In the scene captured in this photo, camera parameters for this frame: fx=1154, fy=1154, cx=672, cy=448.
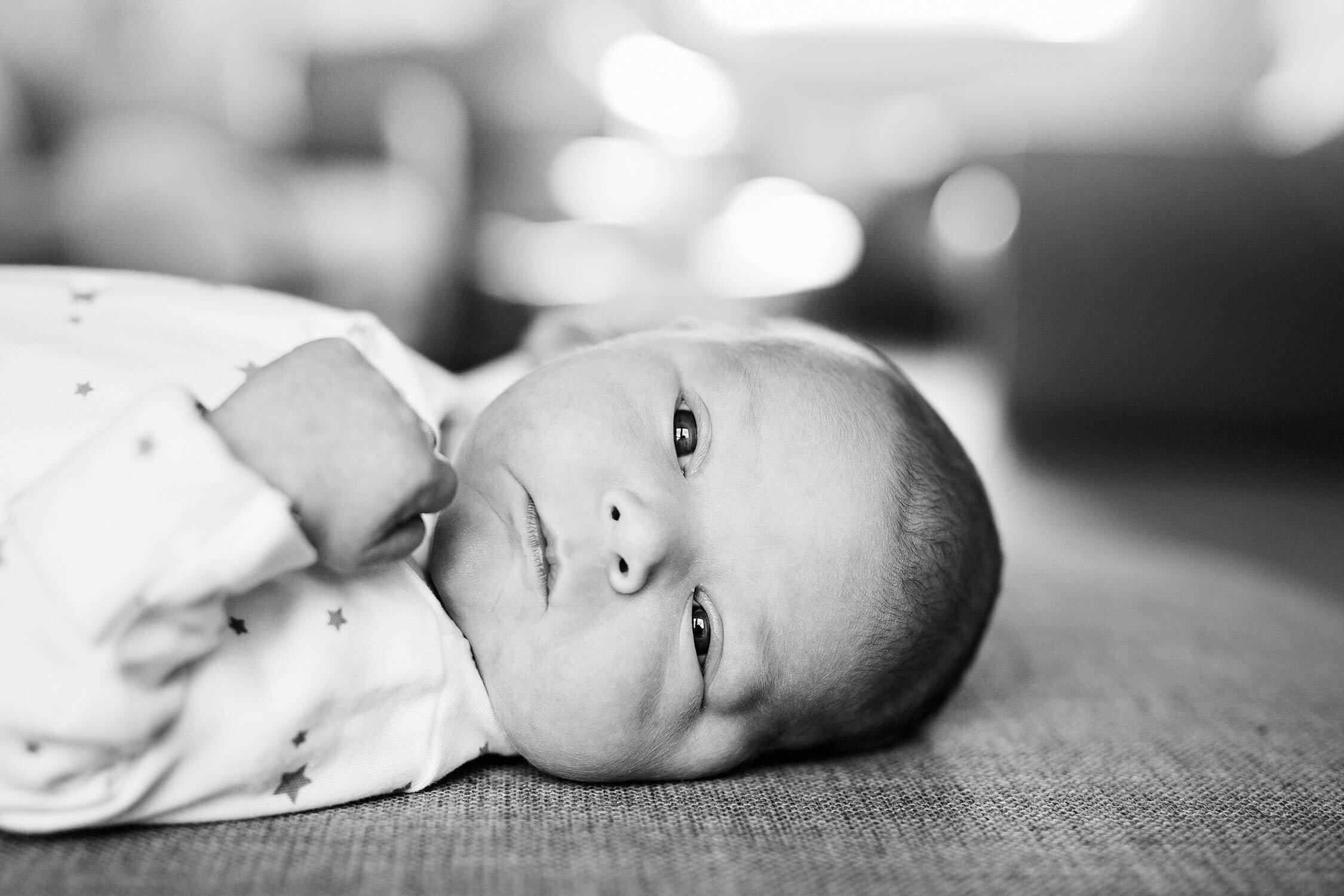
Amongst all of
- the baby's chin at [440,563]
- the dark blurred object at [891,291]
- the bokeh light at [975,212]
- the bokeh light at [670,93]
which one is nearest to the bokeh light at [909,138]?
the dark blurred object at [891,291]

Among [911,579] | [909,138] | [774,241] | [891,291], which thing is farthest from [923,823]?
[909,138]

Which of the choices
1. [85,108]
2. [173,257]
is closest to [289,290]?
[173,257]

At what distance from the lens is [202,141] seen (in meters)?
3.63

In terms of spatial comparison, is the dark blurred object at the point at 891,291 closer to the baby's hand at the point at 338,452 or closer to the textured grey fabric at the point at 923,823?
the textured grey fabric at the point at 923,823

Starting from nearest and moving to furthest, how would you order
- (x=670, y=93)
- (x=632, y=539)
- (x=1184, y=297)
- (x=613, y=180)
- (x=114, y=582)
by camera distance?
(x=114, y=582) < (x=632, y=539) < (x=1184, y=297) < (x=613, y=180) < (x=670, y=93)

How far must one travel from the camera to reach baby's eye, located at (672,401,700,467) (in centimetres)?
83

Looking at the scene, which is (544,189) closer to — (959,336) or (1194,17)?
(959,336)

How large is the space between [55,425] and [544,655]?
353mm

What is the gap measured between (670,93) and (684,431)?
5296 mm

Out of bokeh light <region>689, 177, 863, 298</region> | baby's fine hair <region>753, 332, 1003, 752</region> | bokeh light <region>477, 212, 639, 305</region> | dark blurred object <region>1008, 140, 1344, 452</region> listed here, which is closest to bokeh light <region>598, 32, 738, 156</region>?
bokeh light <region>689, 177, 863, 298</region>

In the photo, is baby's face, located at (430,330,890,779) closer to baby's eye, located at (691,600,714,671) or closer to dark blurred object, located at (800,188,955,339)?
baby's eye, located at (691,600,714,671)

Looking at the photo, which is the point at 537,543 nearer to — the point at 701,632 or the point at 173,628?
the point at 701,632

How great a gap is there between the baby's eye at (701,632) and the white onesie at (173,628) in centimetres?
15

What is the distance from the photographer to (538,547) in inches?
31.0
